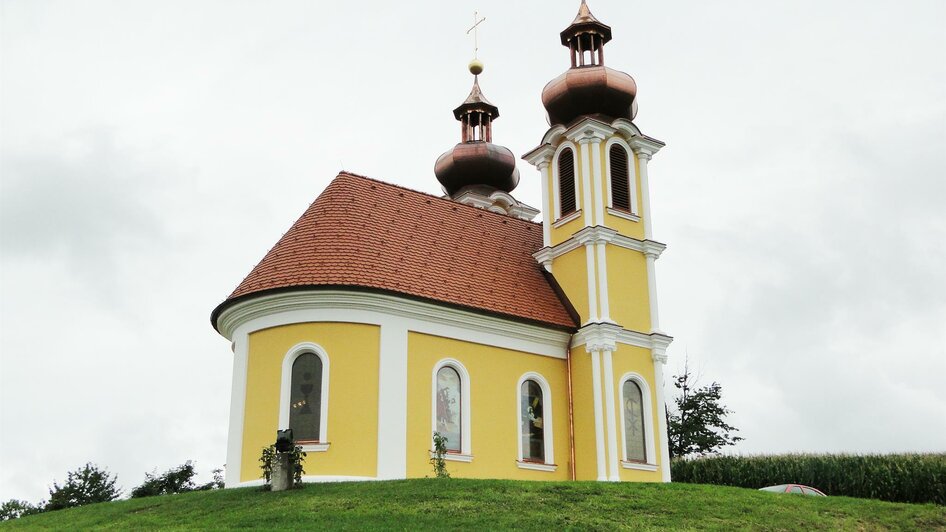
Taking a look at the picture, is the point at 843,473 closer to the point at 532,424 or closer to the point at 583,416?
the point at 583,416

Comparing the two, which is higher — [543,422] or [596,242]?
[596,242]

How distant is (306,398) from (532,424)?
5866 mm

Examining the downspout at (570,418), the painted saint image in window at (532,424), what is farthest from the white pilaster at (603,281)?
the painted saint image in window at (532,424)

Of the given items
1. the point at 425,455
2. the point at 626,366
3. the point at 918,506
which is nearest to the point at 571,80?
the point at 626,366

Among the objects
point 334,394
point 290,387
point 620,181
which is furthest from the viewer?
point 620,181

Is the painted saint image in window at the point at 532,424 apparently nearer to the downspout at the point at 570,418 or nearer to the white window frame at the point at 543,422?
the white window frame at the point at 543,422

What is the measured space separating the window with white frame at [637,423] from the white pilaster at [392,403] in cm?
611

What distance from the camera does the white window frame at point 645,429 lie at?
2547 cm

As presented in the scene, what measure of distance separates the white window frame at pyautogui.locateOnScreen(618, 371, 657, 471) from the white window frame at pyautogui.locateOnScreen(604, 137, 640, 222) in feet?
15.0

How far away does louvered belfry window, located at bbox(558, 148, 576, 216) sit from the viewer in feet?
94.4

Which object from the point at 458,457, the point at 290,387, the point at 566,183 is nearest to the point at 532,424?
the point at 458,457

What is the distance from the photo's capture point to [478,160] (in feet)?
123

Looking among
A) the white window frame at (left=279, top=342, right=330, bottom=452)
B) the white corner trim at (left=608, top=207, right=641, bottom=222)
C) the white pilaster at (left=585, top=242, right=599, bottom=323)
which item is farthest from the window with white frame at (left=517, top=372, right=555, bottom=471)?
the white corner trim at (left=608, top=207, right=641, bottom=222)

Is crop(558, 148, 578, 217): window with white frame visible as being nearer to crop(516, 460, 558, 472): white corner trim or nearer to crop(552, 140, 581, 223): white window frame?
crop(552, 140, 581, 223): white window frame
